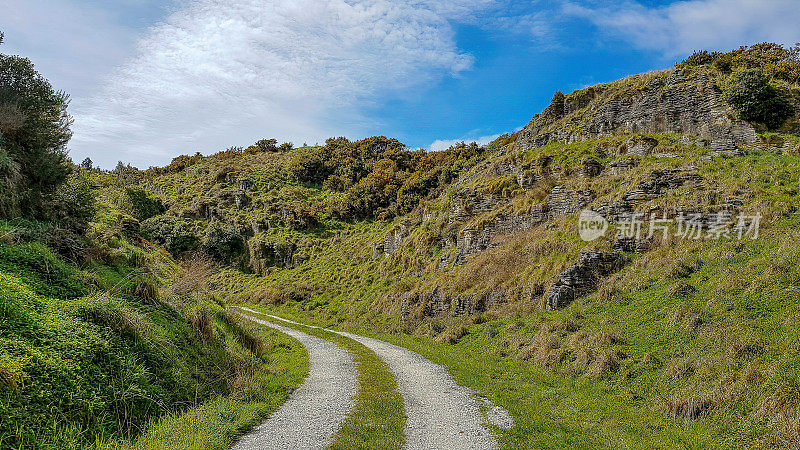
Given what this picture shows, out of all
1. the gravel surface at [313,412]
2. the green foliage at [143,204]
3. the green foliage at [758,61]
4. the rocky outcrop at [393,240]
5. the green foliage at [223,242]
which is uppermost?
A: the green foliage at [758,61]

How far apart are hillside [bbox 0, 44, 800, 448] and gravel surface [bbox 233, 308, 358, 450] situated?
703mm

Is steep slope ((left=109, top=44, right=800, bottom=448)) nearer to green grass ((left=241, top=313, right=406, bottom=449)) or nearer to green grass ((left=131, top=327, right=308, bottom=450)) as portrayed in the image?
green grass ((left=241, top=313, right=406, bottom=449))

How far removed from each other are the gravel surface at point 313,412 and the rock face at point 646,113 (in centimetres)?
2667

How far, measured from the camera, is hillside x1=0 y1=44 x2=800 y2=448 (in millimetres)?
9039

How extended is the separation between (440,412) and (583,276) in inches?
491

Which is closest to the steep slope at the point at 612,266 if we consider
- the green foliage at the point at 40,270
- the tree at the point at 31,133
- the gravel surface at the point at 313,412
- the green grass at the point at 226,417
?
the gravel surface at the point at 313,412

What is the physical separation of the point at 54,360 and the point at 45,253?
442cm

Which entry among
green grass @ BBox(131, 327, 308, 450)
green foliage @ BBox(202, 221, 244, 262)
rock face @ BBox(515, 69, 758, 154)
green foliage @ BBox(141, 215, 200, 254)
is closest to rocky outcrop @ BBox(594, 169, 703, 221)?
rock face @ BBox(515, 69, 758, 154)

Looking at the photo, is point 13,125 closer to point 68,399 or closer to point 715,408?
point 68,399

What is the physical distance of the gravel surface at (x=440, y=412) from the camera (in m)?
8.81

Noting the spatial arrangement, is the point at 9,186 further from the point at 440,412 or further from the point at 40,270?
the point at 440,412

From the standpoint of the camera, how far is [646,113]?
3128 cm

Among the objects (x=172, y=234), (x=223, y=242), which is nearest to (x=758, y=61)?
(x=223, y=242)

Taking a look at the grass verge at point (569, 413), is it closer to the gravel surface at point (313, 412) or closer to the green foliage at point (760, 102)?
the gravel surface at point (313, 412)
